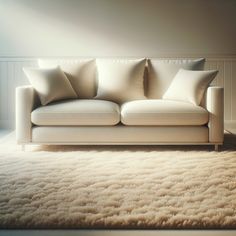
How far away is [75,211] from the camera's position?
2127 millimetres

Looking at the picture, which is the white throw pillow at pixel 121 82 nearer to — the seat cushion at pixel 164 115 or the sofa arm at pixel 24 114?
the seat cushion at pixel 164 115

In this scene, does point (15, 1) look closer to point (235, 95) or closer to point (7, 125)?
point (7, 125)

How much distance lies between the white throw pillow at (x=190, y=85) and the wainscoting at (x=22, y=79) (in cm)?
106

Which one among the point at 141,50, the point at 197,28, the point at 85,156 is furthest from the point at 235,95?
the point at 85,156

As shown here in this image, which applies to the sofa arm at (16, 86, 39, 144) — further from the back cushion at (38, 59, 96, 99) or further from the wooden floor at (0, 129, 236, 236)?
the wooden floor at (0, 129, 236, 236)

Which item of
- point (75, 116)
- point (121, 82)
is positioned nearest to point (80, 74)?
point (121, 82)

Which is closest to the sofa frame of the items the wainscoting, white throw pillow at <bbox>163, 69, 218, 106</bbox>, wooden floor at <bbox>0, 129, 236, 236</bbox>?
white throw pillow at <bbox>163, 69, 218, 106</bbox>

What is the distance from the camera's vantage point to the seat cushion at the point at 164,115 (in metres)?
3.57

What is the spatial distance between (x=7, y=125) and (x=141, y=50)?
1.80 m

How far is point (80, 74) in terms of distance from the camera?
13.6ft

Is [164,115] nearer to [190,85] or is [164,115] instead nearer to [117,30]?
[190,85]

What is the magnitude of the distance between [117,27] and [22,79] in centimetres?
125

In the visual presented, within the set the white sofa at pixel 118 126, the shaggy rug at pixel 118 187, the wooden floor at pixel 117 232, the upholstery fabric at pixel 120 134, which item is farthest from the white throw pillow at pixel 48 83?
the wooden floor at pixel 117 232

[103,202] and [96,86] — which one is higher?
[96,86]
